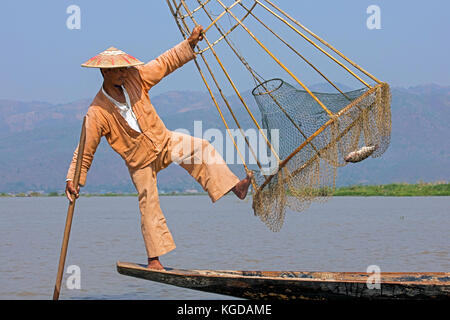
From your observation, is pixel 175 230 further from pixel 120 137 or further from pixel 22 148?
pixel 22 148

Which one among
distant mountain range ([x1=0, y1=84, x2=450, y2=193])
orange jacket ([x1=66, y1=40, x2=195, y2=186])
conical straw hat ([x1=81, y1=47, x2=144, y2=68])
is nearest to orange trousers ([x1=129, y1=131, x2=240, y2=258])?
orange jacket ([x1=66, y1=40, x2=195, y2=186])

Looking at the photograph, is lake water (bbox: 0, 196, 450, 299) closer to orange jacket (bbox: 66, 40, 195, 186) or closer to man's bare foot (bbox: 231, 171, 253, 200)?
man's bare foot (bbox: 231, 171, 253, 200)

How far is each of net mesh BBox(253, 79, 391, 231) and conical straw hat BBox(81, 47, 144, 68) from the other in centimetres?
135

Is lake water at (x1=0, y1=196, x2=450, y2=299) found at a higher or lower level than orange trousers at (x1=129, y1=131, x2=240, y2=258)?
lower

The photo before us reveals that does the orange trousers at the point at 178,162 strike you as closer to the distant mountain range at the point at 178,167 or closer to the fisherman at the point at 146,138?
the fisherman at the point at 146,138

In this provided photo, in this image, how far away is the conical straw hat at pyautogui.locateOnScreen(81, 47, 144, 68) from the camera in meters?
6.60

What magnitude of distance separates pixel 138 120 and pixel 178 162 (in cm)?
48

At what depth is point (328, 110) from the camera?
6871mm

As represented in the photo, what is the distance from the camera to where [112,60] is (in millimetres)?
6652

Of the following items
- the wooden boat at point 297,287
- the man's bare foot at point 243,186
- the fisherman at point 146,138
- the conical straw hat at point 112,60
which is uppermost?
the conical straw hat at point 112,60

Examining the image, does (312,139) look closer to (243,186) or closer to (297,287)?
(243,186)

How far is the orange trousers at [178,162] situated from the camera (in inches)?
270

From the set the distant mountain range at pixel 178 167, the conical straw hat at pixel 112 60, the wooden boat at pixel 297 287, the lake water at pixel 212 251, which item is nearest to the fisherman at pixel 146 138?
the conical straw hat at pixel 112 60
